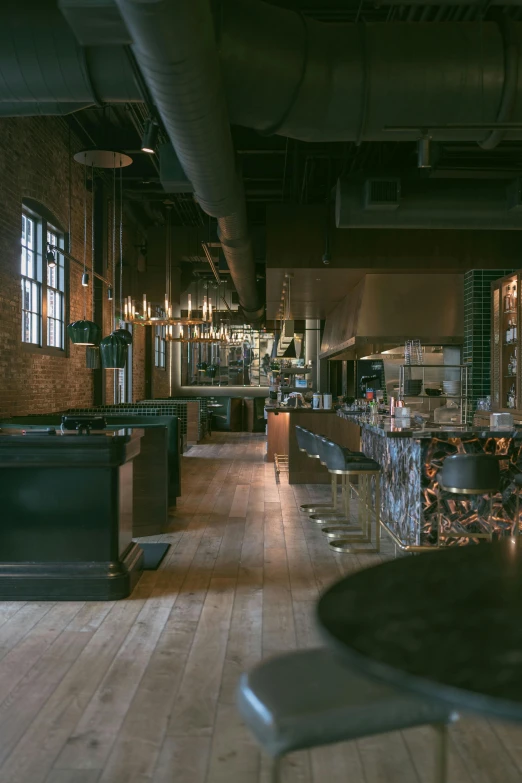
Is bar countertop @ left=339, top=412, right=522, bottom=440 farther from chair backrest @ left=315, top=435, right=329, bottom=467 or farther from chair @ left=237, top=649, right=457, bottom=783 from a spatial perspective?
chair @ left=237, top=649, right=457, bottom=783

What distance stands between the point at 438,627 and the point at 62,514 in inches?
132

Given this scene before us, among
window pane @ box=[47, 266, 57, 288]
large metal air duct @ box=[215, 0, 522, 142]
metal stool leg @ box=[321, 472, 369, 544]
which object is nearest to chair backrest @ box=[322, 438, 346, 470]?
metal stool leg @ box=[321, 472, 369, 544]

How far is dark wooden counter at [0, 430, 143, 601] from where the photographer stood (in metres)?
4.15

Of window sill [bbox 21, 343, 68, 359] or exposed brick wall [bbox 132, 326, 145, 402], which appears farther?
exposed brick wall [bbox 132, 326, 145, 402]

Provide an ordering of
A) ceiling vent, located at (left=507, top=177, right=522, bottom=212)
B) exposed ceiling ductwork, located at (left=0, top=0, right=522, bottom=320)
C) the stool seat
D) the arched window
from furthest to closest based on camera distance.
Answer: the arched window → ceiling vent, located at (left=507, top=177, right=522, bottom=212) → exposed ceiling ductwork, located at (left=0, top=0, right=522, bottom=320) → the stool seat

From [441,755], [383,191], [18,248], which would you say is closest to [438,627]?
[441,755]

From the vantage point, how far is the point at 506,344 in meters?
8.41

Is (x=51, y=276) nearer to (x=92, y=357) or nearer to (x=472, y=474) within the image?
(x=92, y=357)

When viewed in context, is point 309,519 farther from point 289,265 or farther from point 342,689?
point 342,689

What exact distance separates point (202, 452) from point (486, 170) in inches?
296

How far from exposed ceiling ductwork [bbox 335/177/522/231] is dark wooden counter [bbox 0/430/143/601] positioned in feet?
13.2

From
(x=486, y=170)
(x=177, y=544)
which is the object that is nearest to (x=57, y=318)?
(x=177, y=544)

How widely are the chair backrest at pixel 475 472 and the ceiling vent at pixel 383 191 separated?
10.2 feet

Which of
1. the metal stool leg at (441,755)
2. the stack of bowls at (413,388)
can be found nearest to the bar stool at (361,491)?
the stack of bowls at (413,388)
